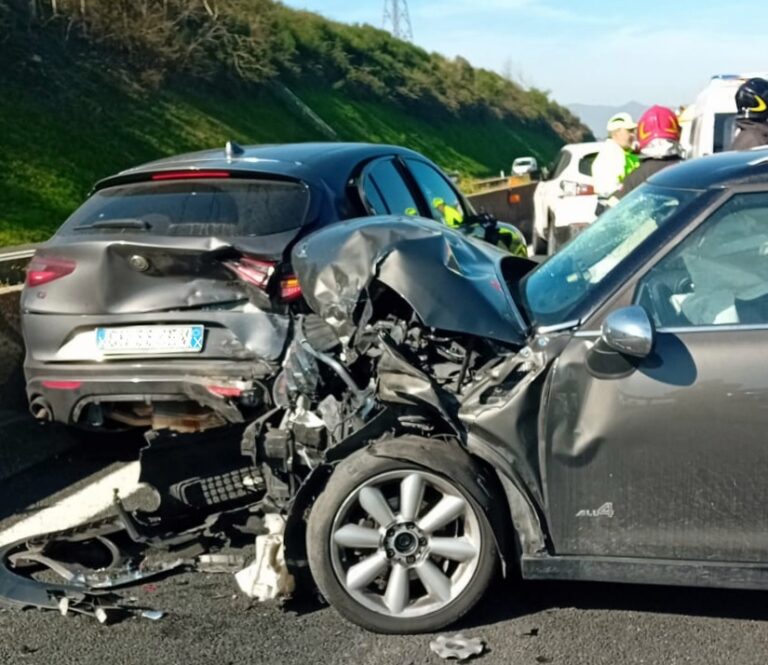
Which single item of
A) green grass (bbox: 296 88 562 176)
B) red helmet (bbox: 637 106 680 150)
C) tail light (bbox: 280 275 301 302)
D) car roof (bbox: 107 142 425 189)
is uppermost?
red helmet (bbox: 637 106 680 150)

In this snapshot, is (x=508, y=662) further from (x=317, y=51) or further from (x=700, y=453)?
(x=317, y=51)

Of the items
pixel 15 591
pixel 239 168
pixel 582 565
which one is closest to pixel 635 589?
pixel 582 565

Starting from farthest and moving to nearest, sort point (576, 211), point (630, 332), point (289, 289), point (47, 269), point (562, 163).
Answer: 1. point (562, 163)
2. point (576, 211)
3. point (47, 269)
4. point (289, 289)
5. point (630, 332)

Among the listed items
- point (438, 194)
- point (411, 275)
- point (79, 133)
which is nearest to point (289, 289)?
point (411, 275)

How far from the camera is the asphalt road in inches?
156

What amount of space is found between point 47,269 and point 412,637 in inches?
116

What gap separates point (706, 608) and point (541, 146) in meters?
63.6

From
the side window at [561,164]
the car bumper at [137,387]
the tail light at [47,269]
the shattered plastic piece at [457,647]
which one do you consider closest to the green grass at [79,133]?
the side window at [561,164]

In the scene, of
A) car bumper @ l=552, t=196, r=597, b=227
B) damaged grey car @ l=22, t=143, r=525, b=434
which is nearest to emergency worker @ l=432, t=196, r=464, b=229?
damaged grey car @ l=22, t=143, r=525, b=434

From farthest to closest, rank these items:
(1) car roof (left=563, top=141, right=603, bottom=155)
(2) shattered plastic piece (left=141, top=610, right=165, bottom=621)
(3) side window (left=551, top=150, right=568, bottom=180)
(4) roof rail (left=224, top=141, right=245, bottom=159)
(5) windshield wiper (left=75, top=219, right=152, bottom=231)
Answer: (3) side window (left=551, top=150, right=568, bottom=180)
(1) car roof (left=563, top=141, right=603, bottom=155)
(4) roof rail (left=224, top=141, right=245, bottom=159)
(5) windshield wiper (left=75, top=219, right=152, bottom=231)
(2) shattered plastic piece (left=141, top=610, right=165, bottom=621)

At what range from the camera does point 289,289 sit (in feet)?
17.3

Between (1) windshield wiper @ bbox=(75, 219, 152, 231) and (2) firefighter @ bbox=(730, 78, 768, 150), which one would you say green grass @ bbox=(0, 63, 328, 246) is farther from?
(2) firefighter @ bbox=(730, 78, 768, 150)

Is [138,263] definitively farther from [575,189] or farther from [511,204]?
[511,204]

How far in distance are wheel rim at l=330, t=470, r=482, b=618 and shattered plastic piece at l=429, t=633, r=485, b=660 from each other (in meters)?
0.12
